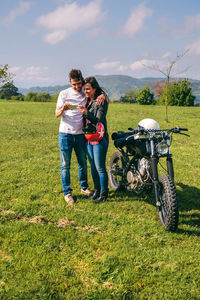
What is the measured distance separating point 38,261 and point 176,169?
5239 millimetres

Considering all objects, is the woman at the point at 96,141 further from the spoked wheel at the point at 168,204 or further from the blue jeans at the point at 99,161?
the spoked wheel at the point at 168,204

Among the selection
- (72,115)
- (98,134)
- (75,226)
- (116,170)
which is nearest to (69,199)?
(75,226)

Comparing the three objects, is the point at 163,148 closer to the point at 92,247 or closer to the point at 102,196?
the point at 102,196

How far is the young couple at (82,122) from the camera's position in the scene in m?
4.21

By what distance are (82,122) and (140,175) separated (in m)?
1.43

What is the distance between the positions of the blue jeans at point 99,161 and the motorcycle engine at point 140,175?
1.57 feet

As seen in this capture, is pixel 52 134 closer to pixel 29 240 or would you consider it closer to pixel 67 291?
pixel 29 240

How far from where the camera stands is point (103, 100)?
4.17 m

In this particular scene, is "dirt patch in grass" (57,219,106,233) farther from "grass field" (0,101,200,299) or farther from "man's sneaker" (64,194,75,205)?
"man's sneaker" (64,194,75,205)

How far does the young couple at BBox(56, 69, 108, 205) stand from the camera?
166 inches

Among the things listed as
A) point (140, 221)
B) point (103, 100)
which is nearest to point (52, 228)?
point (140, 221)

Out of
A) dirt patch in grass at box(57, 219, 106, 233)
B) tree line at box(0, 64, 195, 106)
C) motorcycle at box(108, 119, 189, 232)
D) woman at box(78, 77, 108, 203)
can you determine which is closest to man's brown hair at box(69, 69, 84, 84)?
woman at box(78, 77, 108, 203)

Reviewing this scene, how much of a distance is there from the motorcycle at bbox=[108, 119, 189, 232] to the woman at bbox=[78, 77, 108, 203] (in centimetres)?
47

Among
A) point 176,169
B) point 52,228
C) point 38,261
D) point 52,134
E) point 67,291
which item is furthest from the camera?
point 52,134
